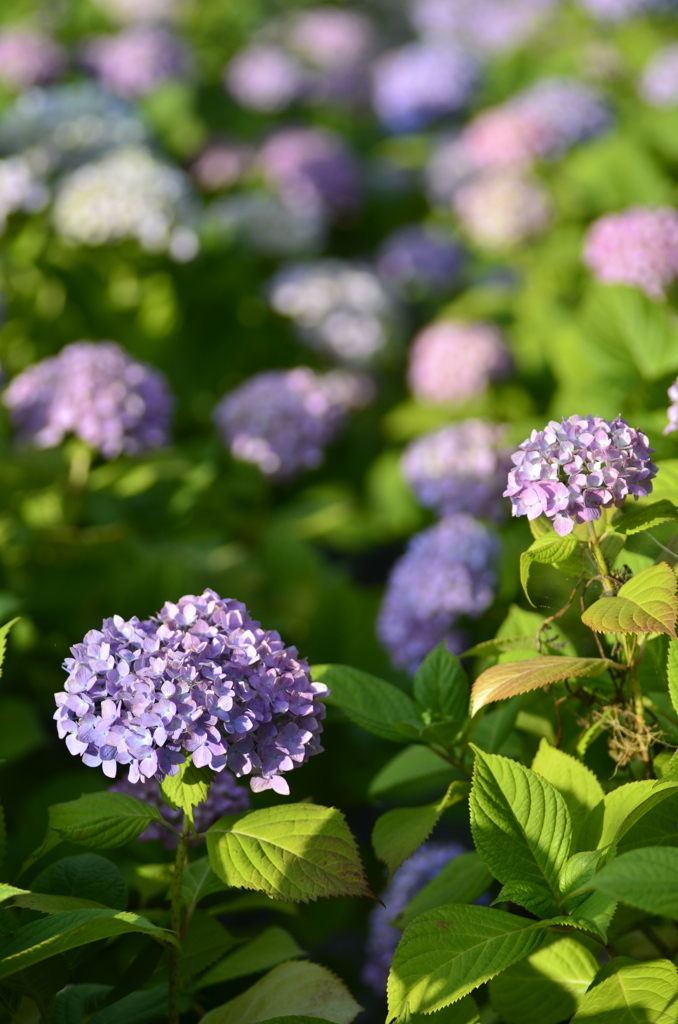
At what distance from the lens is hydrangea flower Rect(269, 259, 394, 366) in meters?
3.07

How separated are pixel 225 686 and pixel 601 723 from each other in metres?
0.41

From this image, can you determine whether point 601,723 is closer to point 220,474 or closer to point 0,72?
point 220,474

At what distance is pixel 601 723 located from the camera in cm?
103

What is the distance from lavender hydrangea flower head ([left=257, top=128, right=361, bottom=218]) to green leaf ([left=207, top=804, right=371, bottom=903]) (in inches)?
121

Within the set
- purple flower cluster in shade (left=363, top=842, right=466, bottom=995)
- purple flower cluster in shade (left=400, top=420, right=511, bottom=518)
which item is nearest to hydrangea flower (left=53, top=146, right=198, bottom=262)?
purple flower cluster in shade (left=400, top=420, right=511, bottom=518)

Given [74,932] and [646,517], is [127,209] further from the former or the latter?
[74,932]

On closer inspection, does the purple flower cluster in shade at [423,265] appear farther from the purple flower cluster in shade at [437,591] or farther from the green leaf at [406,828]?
the green leaf at [406,828]

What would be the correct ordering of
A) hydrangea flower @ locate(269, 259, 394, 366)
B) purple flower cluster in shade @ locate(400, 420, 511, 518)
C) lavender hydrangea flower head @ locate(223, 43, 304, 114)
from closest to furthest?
purple flower cluster in shade @ locate(400, 420, 511, 518)
hydrangea flower @ locate(269, 259, 394, 366)
lavender hydrangea flower head @ locate(223, 43, 304, 114)

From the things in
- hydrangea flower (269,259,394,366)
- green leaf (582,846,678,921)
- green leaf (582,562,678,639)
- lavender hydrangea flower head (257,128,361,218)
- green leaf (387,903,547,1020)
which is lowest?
hydrangea flower (269,259,394,366)

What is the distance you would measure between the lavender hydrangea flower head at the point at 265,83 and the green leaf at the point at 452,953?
4.29 metres

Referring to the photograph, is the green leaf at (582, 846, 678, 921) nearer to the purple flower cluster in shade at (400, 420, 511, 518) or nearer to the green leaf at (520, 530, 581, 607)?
the green leaf at (520, 530, 581, 607)

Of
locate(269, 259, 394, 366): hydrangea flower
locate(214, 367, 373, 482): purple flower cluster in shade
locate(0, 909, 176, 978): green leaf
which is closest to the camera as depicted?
locate(0, 909, 176, 978): green leaf

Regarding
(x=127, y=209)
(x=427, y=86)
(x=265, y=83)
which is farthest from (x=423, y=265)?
(x=265, y=83)

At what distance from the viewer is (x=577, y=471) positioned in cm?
90
